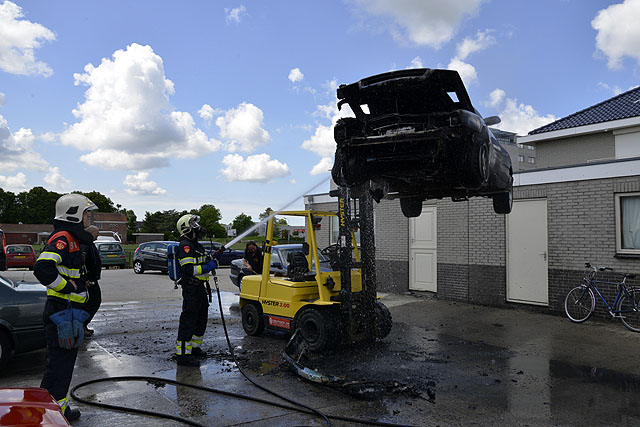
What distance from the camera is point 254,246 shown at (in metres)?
10.8

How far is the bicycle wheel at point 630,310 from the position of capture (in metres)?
8.90

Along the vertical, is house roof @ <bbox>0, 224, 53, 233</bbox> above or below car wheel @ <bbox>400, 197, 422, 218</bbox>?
above

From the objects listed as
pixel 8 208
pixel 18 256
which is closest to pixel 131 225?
pixel 8 208

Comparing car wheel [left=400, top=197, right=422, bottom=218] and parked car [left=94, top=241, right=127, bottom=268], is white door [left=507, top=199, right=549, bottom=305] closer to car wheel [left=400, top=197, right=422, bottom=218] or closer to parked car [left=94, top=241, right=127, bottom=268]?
car wheel [left=400, top=197, right=422, bottom=218]

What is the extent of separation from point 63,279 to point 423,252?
1004cm

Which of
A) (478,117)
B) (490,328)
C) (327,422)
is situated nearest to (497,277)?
(490,328)

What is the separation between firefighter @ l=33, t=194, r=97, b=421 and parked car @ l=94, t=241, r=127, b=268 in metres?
22.0

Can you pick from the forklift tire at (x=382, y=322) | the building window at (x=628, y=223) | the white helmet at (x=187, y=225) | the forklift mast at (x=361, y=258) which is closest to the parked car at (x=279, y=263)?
the forklift mast at (x=361, y=258)

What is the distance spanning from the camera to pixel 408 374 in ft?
20.4

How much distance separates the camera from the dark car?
19.9 feet

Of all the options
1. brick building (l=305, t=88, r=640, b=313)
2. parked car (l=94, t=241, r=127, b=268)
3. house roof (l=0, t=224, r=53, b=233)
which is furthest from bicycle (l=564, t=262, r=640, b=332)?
house roof (l=0, t=224, r=53, b=233)

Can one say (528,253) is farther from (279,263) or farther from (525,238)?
(279,263)

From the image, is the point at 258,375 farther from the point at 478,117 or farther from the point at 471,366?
the point at 478,117

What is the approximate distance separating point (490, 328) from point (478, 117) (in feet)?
17.5
